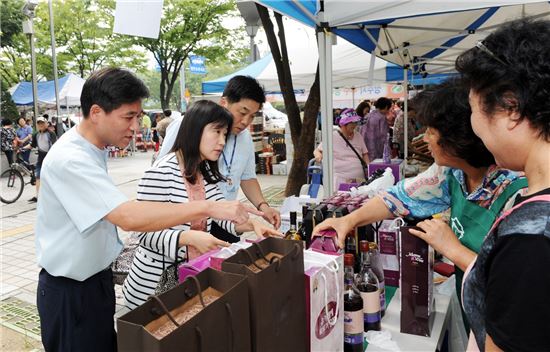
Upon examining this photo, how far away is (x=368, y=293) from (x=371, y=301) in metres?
0.04

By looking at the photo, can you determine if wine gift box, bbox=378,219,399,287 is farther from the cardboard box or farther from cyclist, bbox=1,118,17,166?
cyclist, bbox=1,118,17,166

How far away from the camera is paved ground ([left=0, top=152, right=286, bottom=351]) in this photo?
3.53 metres

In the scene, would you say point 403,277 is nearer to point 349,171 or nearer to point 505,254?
point 505,254

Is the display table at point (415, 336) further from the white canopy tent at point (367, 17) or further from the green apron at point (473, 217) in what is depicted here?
the white canopy tent at point (367, 17)

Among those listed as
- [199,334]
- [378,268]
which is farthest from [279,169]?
[199,334]

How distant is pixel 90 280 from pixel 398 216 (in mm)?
1377

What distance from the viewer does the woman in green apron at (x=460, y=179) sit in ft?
4.93

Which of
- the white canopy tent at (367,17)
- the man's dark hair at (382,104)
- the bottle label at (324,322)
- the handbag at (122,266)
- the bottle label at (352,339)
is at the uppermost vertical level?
the white canopy tent at (367,17)

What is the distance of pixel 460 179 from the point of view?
5.75ft

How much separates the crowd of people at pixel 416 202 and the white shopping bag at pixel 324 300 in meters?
0.29

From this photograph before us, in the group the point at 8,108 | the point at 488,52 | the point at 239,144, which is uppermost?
the point at 8,108

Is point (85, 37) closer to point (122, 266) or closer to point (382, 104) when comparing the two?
point (382, 104)

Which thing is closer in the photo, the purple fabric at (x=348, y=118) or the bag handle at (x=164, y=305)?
the bag handle at (x=164, y=305)

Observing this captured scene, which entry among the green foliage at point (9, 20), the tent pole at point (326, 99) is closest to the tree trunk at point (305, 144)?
the tent pole at point (326, 99)
